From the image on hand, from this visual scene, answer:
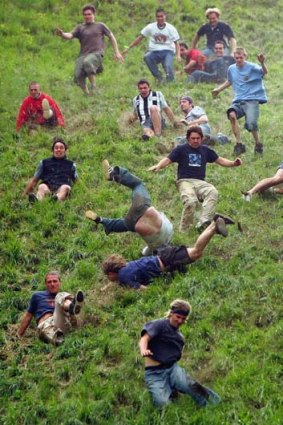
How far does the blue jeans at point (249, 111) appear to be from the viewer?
49.7 feet

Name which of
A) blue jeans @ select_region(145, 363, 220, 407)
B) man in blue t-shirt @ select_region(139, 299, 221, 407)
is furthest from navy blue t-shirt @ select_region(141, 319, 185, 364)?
blue jeans @ select_region(145, 363, 220, 407)

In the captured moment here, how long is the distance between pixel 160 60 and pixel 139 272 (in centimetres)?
985

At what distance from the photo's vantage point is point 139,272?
11.3 meters

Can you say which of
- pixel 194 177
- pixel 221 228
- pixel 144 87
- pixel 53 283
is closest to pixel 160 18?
pixel 144 87

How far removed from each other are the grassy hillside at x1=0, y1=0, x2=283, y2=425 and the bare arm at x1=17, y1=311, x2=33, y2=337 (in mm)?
150

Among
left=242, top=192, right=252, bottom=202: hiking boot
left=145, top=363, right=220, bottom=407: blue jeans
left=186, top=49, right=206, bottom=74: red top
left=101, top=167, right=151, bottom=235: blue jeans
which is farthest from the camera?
left=186, top=49, right=206, bottom=74: red top

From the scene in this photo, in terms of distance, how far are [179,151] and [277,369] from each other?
468 centimetres

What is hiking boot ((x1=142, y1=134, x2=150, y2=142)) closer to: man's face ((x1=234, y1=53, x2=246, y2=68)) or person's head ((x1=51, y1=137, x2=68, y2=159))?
man's face ((x1=234, y1=53, x2=246, y2=68))

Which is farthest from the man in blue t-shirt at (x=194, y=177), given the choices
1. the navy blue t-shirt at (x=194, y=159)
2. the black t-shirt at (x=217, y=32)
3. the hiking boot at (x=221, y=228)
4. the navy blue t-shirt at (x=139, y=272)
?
the black t-shirt at (x=217, y=32)

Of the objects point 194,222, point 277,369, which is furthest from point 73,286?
point 277,369

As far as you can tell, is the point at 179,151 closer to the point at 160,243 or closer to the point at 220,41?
the point at 160,243

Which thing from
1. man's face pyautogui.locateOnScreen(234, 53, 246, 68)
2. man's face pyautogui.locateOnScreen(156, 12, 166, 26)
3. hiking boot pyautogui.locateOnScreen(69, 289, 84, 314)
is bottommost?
hiking boot pyautogui.locateOnScreen(69, 289, 84, 314)

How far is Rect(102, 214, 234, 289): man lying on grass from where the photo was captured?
37.1 ft

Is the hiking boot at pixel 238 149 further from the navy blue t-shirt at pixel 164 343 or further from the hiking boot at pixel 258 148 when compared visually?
the navy blue t-shirt at pixel 164 343
